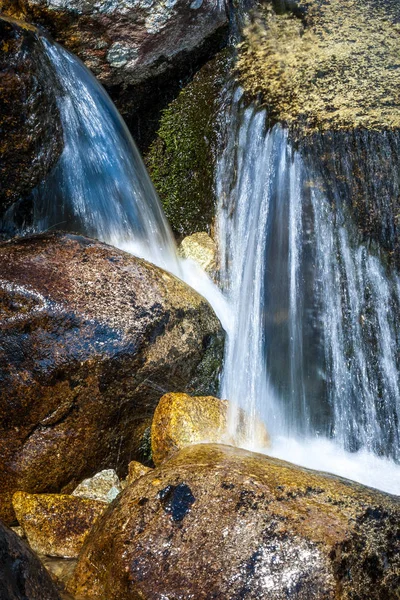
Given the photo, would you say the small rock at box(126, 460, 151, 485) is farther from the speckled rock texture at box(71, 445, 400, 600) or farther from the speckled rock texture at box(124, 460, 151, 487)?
the speckled rock texture at box(71, 445, 400, 600)

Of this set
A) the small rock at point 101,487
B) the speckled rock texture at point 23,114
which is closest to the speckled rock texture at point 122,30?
the speckled rock texture at point 23,114

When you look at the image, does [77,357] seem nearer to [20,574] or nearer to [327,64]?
[20,574]

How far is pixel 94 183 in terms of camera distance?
541 cm

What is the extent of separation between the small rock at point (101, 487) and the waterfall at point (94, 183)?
1.92 meters

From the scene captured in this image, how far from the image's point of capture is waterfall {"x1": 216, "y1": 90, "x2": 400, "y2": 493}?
496 cm

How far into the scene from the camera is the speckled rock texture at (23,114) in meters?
4.73

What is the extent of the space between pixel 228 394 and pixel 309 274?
1192 millimetres

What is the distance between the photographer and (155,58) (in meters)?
6.48

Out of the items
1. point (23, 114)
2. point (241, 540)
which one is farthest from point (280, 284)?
point (241, 540)

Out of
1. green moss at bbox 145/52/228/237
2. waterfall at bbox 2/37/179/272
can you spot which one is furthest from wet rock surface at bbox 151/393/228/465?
green moss at bbox 145/52/228/237

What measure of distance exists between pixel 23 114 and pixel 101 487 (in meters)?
2.74

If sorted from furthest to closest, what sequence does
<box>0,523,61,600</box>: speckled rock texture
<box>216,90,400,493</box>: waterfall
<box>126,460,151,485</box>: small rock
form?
<box>216,90,400,493</box>: waterfall
<box>126,460,151,485</box>: small rock
<box>0,523,61,600</box>: speckled rock texture

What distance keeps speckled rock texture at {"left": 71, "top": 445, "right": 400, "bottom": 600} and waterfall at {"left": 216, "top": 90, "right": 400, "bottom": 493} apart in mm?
1575

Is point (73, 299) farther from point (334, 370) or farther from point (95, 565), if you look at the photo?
point (334, 370)
